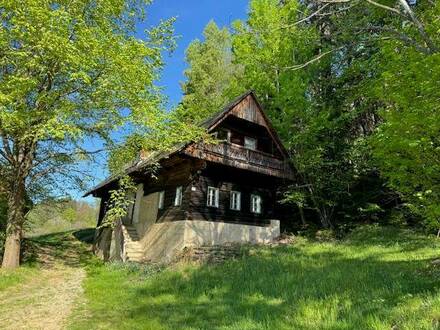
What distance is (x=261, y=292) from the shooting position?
1058cm

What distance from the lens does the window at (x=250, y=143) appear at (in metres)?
24.0

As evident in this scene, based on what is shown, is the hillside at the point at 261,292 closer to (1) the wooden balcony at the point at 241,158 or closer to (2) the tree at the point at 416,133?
(2) the tree at the point at 416,133

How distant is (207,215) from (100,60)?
950 cm

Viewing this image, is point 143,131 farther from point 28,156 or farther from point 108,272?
point 108,272

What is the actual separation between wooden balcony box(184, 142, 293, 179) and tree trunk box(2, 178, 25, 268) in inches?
296

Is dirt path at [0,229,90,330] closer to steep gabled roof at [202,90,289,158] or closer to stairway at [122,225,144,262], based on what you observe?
stairway at [122,225,144,262]

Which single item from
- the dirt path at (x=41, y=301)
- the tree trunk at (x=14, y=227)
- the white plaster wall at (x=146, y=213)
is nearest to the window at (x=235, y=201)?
the white plaster wall at (x=146, y=213)

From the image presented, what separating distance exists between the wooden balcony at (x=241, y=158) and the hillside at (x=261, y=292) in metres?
5.09

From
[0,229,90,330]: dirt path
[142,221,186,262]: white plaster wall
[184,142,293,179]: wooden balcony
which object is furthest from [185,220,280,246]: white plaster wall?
[0,229,90,330]: dirt path

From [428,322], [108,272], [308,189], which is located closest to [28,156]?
[108,272]

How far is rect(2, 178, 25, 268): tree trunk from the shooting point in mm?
16672

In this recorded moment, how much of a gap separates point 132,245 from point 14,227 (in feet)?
23.2

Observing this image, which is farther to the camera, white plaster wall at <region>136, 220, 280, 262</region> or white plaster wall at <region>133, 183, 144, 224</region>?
white plaster wall at <region>133, 183, 144, 224</region>

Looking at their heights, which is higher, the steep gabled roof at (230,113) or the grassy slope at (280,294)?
the steep gabled roof at (230,113)
